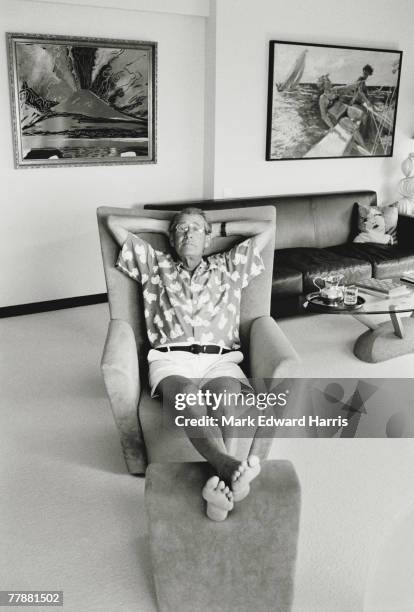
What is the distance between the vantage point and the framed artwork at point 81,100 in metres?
3.95

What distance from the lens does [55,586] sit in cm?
194

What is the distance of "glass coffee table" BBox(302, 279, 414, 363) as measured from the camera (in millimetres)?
3316

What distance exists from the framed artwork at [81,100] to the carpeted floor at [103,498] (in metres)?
1.51

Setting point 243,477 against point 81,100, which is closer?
point 243,477

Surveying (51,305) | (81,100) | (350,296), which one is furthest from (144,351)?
(81,100)

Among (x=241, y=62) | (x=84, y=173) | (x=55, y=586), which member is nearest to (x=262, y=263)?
(x=55, y=586)

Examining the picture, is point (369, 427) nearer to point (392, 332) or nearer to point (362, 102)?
point (392, 332)

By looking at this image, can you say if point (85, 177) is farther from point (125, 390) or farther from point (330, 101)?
point (125, 390)

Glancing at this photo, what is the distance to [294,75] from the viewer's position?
476cm

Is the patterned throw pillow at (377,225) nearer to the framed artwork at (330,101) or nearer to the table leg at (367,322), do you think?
the framed artwork at (330,101)

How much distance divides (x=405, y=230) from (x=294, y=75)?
59.5 inches

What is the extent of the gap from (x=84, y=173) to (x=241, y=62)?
1.42 m

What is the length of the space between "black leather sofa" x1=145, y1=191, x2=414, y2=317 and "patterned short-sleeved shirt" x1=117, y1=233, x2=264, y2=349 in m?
1.42

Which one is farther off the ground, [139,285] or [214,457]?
[139,285]
